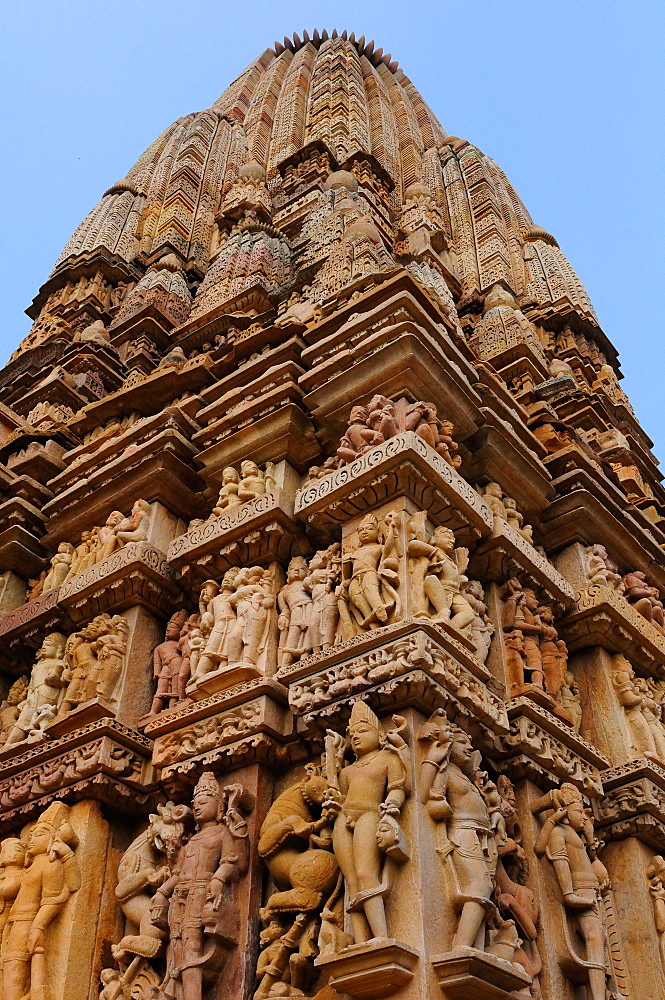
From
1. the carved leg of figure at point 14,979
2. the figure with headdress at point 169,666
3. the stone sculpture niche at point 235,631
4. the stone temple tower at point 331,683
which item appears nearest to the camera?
the stone temple tower at point 331,683

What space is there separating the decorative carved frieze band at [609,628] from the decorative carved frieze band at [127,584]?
3.45 metres

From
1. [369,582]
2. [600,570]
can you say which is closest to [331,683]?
[369,582]

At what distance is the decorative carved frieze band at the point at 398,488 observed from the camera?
6.71 meters

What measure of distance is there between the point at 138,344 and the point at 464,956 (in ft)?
40.8

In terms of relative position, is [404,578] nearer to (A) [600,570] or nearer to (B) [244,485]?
(B) [244,485]

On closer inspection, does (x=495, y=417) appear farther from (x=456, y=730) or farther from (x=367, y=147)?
(x=367, y=147)

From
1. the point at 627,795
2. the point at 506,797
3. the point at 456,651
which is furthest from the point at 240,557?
the point at 627,795

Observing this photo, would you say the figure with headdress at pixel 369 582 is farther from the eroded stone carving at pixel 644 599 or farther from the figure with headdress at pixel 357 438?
the eroded stone carving at pixel 644 599

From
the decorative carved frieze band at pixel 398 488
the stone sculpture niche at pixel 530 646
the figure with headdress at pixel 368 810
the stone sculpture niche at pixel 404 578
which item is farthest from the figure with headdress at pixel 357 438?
the figure with headdress at pixel 368 810

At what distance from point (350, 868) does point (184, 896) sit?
3.97 ft

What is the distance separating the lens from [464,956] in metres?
4.54

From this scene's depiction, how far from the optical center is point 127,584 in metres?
7.90

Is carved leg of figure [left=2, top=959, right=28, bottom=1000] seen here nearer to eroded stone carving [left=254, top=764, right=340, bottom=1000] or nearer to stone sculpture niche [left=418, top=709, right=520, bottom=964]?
eroded stone carving [left=254, top=764, right=340, bottom=1000]

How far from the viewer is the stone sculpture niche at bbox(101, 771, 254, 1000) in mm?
5383
